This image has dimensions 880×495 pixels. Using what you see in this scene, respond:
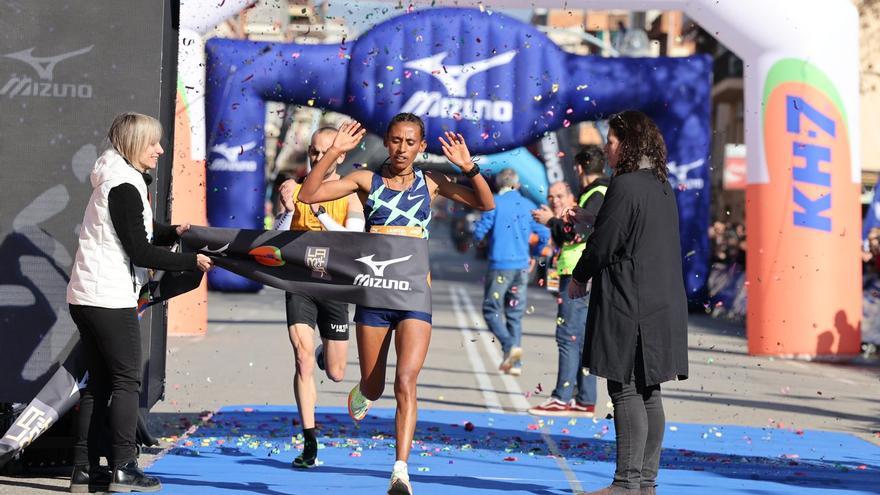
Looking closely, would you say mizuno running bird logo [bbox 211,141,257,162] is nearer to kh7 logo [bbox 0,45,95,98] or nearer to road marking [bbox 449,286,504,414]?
road marking [bbox 449,286,504,414]

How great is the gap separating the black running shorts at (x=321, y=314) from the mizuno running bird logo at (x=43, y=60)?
189 cm

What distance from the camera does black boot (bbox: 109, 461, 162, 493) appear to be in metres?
7.32

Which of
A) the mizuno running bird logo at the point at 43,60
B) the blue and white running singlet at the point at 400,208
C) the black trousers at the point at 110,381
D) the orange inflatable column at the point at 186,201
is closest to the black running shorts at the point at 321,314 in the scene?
the blue and white running singlet at the point at 400,208

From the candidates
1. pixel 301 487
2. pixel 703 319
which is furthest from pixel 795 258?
pixel 301 487

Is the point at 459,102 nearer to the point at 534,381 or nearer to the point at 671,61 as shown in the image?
the point at 671,61

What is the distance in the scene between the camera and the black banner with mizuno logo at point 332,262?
7379 millimetres

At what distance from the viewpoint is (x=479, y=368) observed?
15.2 meters

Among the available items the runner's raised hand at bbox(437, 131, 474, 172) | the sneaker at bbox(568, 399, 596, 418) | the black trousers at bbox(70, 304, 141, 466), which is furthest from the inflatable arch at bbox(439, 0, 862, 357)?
the black trousers at bbox(70, 304, 141, 466)

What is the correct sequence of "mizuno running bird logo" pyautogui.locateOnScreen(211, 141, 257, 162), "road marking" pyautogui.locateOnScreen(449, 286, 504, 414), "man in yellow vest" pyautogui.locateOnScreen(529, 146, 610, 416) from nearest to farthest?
"man in yellow vest" pyautogui.locateOnScreen(529, 146, 610, 416) < "road marking" pyautogui.locateOnScreen(449, 286, 504, 414) < "mizuno running bird logo" pyautogui.locateOnScreen(211, 141, 257, 162)

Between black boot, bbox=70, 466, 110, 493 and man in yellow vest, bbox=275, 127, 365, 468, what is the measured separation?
1.41m

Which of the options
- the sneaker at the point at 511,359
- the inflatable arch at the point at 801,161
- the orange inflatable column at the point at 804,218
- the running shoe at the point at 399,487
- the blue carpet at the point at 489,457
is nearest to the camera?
the running shoe at the point at 399,487

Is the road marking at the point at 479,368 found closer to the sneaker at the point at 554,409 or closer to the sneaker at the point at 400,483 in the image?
the sneaker at the point at 554,409

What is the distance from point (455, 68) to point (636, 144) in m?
14.2

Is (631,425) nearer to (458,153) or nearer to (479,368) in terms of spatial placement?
(458,153)
